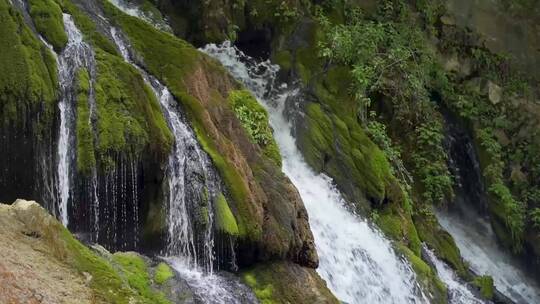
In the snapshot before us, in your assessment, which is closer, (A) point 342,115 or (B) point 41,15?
(B) point 41,15

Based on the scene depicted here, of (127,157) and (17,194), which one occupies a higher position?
(127,157)

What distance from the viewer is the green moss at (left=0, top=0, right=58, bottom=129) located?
780 centimetres

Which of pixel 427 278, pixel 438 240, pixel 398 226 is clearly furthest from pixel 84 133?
pixel 438 240

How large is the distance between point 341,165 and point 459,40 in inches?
363

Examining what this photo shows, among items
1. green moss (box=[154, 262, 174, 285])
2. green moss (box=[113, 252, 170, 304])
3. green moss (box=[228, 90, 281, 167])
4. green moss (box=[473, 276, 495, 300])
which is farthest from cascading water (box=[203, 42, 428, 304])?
green moss (box=[113, 252, 170, 304])

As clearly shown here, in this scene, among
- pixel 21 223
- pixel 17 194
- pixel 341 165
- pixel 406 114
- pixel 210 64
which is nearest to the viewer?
pixel 21 223

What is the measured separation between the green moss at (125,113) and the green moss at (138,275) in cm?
139

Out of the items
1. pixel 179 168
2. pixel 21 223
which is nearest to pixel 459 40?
pixel 179 168

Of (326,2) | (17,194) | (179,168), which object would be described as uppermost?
(326,2)

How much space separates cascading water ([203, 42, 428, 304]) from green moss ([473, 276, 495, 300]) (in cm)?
296

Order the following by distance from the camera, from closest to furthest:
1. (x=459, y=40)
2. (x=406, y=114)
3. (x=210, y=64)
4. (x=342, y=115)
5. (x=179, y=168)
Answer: (x=179, y=168) → (x=210, y=64) → (x=342, y=115) → (x=406, y=114) → (x=459, y=40)

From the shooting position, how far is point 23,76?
8.01 metres

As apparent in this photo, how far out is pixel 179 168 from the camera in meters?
9.00

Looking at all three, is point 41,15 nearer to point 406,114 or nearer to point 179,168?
point 179,168
